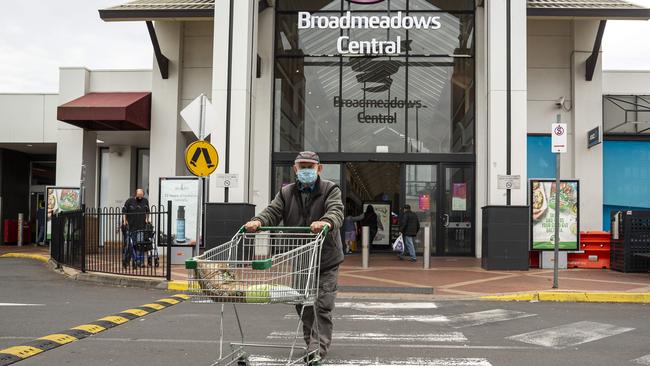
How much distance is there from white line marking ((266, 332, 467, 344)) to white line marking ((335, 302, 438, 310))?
2.29 metres

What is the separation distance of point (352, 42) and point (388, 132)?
3011 mm

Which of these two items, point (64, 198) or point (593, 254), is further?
point (64, 198)

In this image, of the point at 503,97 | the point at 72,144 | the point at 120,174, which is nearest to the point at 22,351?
the point at 503,97

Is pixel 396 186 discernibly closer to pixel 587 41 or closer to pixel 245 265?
pixel 587 41

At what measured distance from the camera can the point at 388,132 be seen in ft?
63.5

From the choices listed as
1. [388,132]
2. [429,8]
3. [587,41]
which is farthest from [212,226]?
[587,41]

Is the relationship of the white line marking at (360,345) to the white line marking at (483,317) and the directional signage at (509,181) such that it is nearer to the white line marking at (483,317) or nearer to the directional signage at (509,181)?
the white line marking at (483,317)

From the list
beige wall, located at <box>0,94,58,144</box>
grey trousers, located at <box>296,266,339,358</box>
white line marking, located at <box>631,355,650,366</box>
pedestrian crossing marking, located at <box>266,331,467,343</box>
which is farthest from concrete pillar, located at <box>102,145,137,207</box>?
white line marking, located at <box>631,355,650,366</box>

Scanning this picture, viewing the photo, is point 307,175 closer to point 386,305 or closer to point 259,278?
point 259,278

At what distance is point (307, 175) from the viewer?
5.69 metres

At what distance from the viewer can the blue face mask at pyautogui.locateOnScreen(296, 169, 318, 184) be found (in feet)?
18.6

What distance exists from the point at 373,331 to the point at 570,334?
243cm

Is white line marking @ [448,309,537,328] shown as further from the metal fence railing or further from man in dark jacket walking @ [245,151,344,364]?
the metal fence railing

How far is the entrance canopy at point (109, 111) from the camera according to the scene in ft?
61.2
